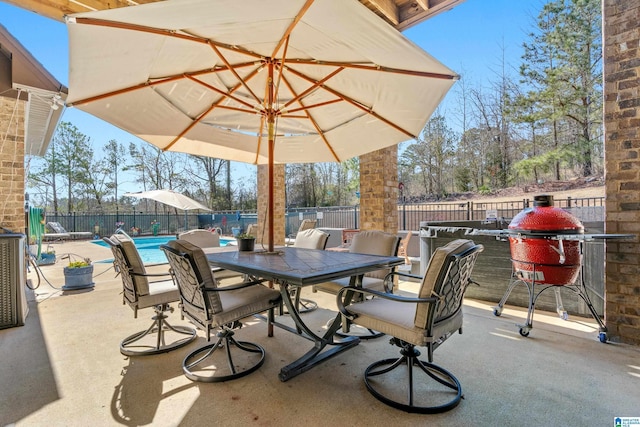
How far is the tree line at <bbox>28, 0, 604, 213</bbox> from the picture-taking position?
13.0 metres

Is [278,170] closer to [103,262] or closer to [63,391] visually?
[103,262]

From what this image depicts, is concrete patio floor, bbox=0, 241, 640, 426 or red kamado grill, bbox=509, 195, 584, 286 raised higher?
red kamado grill, bbox=509, 195, 584, 286

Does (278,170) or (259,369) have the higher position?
(278,170)

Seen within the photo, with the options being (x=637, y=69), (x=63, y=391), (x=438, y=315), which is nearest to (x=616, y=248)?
(x=637, y=69)

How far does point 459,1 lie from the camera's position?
3.91 m

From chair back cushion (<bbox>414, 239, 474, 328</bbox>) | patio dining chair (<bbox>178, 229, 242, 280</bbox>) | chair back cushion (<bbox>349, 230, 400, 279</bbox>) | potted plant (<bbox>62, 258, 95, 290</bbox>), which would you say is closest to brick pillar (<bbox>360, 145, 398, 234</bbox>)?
chair back cushion (<bbox>349, 230, 400, 279</bbox>)

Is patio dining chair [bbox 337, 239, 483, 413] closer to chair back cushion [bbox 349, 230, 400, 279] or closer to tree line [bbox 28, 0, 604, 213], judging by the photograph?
chair back cushion [bbox 349, 230, 400, 279]

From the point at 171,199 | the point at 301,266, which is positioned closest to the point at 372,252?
the point at 301,266

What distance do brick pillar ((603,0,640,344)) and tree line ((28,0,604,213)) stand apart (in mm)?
9900

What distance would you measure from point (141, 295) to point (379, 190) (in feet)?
10.8

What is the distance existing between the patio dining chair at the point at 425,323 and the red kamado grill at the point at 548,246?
4.31 ft

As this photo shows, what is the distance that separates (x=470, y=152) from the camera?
62.0ft

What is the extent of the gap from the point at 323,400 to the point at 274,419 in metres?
0.34

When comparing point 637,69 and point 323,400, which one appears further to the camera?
point 637,69
